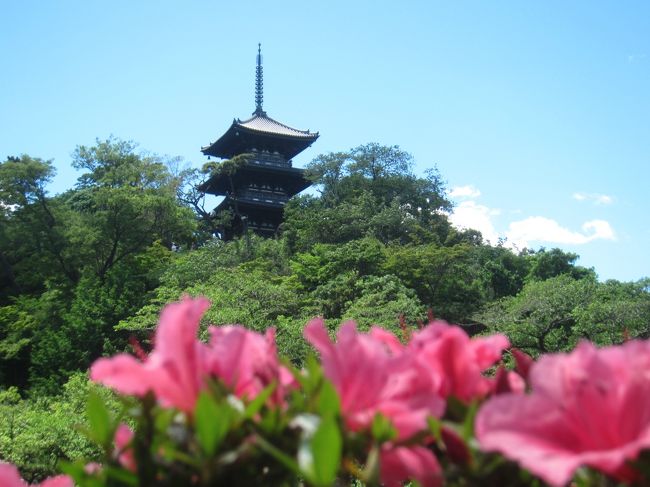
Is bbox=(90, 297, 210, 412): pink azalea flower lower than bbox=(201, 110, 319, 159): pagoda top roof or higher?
lower

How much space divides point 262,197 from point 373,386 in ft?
69.5

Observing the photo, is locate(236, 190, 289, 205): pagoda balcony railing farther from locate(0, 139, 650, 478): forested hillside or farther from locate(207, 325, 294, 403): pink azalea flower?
locate(207, 325, 294, 403): pink azalea flower

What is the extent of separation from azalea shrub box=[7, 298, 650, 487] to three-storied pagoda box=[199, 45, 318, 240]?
19.7 meters

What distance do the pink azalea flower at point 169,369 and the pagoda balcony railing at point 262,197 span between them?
20761mm

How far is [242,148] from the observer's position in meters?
23.1

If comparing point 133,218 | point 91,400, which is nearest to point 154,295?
point 133,218

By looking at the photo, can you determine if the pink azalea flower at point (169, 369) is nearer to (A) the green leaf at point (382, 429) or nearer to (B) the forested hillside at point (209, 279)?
(A) the green leaf at point (382, 429)

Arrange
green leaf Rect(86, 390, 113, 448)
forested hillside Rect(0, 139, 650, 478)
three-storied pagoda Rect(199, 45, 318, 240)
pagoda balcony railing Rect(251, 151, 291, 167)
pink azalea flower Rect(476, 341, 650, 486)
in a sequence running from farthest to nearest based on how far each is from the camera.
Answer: pagoda balcony railing Rect(251, 151, 291, 167)
three-storied pagoda Rect(199, 45, 318, 240)
forested hillside Rect(0, 139, 650, 478)
green leaf Rect(86, 390, 113, 448)
pink azalea flower Rect(476, 341, 650, 486)

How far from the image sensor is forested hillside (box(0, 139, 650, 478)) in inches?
413

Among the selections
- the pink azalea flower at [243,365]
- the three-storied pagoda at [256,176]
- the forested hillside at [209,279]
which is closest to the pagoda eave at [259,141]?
the three-storied pagoda at [256,176]

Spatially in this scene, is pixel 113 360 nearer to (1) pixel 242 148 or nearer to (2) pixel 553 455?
(2) pixel 553 455

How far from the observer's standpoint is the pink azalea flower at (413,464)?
51 cm

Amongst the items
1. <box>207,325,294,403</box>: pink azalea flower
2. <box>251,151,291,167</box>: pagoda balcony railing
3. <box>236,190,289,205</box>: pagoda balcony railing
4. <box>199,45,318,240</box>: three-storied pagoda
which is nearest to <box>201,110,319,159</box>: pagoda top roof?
<box>199,45,318,240</box>: three-storied pagoda

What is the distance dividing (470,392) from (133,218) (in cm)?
1524
